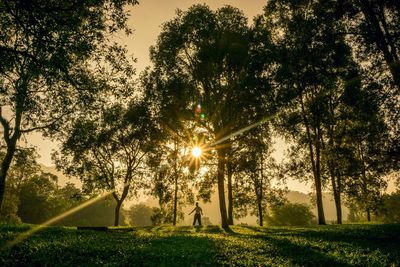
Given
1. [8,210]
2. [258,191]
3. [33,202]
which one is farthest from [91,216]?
[258,191]

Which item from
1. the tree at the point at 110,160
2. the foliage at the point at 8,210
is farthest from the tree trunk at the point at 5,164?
the foliage at the point at 8,210

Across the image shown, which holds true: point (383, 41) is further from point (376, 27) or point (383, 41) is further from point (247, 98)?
point (247, 98)

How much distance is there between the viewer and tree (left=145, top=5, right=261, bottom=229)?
33.7m

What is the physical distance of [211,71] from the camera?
34.4m

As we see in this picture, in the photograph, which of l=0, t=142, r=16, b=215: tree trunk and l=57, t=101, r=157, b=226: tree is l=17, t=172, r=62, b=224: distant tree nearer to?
l=57, t=101, r=157, b=226: tree

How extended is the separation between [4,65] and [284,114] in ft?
96.6

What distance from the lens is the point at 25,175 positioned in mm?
88188

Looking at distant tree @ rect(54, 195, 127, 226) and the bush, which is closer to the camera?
the bush

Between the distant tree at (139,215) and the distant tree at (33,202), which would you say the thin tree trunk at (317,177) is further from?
the distant tree at (139,215)

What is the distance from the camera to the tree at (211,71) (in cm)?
3369

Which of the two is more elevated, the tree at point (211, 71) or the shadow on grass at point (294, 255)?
the tree at point (211, 71)

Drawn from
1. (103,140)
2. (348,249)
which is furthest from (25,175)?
(348,249)

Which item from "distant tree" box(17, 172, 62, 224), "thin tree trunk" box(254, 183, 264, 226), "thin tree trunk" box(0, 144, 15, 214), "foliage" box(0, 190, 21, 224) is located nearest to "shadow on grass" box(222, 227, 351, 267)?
"thin tree trunk" box(0, 144, 15, 214)

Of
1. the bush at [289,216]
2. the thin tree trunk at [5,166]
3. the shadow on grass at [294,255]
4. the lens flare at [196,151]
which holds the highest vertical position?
the lens flare at [196,151]
